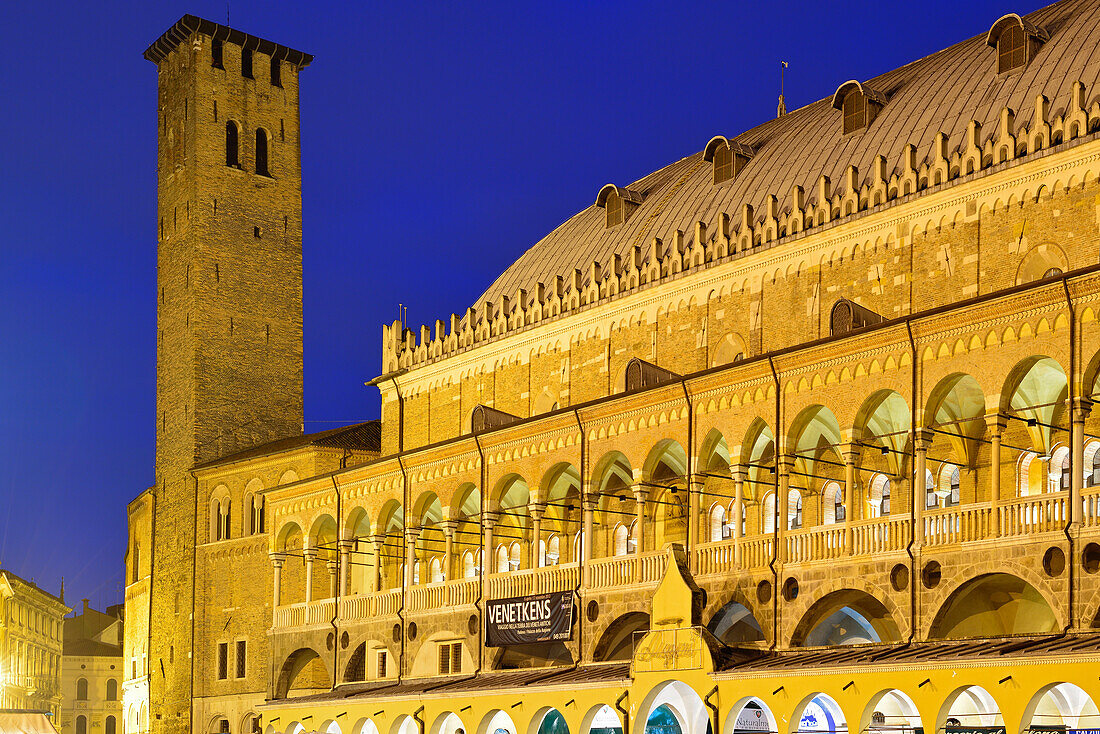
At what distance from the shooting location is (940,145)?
1261 inches

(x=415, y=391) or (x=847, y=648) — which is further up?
(x=415, y=391)

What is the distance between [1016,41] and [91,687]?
76563 mm

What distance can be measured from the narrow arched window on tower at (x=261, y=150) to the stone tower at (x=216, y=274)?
0.04 metres

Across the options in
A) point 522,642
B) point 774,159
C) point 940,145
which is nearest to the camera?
point 940,145

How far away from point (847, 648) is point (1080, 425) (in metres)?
5.87

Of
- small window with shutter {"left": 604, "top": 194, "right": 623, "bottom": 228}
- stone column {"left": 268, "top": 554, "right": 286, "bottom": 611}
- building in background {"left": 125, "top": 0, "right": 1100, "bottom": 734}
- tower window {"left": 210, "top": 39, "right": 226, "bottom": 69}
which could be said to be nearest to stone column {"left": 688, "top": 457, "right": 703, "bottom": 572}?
building in background {"left": 125, "top": 0, "right": 1100, "bottom": 734}

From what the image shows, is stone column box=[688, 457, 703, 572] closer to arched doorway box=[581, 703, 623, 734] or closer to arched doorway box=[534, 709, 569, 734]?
arched doorway box=[581, 703, 623, 734]

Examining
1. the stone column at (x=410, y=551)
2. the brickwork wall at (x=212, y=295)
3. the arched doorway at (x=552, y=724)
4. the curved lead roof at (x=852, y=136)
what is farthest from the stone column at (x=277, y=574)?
the arched doorway at (x=552, y=724)

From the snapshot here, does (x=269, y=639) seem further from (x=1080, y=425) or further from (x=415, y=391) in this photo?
(x=1080, y=425)

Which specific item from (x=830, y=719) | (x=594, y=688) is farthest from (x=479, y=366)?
(x=830, y=719)

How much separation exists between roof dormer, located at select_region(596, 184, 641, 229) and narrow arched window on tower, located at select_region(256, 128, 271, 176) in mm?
18157

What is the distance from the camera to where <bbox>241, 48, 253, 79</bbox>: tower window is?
190 ft

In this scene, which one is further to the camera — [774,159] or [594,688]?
[774,159]

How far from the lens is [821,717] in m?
28.3
